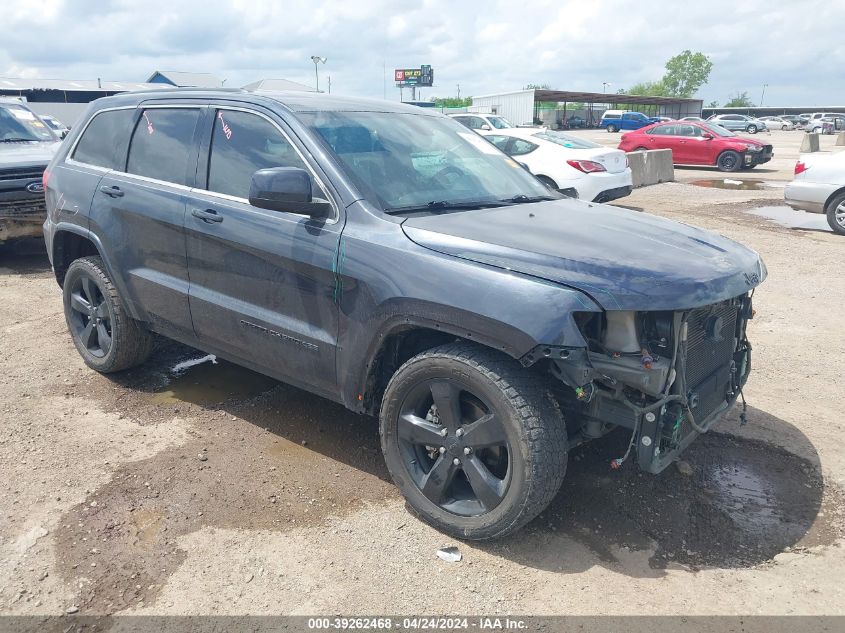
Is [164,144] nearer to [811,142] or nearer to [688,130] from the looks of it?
[688,130]

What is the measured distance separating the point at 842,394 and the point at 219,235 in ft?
13.7

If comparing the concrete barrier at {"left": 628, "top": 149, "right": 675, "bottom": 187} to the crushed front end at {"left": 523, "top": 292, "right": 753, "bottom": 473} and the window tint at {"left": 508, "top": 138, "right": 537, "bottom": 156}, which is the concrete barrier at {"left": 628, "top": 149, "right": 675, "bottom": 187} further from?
the crushed front end at {"left": 523, "top": 292, "right": 753, "bottom": 473}

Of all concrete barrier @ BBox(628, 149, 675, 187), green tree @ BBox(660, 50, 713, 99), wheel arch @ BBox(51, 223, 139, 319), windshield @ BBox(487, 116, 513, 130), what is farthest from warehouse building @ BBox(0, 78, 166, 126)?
green tree @ BBox(660, 50, 713, 99)

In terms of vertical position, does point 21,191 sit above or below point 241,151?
below

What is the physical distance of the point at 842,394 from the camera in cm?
466

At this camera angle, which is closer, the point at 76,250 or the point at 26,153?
the point at 76,250

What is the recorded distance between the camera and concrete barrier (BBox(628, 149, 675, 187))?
17.1m

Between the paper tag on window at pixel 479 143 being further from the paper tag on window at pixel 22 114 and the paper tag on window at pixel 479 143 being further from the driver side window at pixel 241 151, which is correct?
the paper tag on window at pixel 22 114

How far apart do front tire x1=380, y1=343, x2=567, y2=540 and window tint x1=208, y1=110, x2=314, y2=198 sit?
137cm

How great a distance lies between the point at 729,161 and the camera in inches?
837

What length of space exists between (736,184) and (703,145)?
4.31 metres

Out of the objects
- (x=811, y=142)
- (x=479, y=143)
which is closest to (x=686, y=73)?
(x=811, y=142)

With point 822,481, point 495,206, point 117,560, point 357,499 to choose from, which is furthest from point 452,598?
point 822,481

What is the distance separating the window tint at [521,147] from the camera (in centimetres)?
1222
